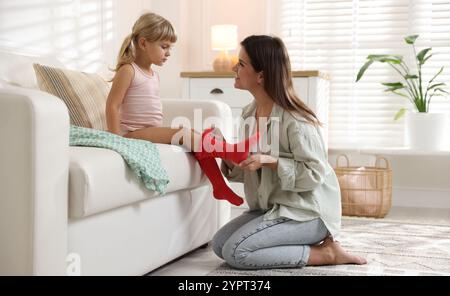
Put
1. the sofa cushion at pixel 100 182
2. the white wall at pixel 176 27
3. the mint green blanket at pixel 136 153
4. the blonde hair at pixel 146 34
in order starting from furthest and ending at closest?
the white wall at pixel 176 27 < the blonde hair at pixel 146 34 < the mint green blanket at pixel 136 153 < the sofa cushion at pixel 100 182

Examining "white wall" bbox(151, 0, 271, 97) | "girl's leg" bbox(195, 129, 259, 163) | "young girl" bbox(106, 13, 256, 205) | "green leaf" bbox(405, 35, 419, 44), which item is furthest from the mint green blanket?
"white wall" bbox(151, 0, 271, 97)

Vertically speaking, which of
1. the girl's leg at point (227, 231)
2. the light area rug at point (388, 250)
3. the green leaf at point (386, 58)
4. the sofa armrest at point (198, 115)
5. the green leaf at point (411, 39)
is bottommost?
the light area rug at point (388, 250)

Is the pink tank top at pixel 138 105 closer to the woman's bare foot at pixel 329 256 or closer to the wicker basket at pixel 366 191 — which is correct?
the woman's bare foot at pixel 329 256

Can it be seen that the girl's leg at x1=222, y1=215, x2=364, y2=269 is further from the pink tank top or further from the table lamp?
the table lamp

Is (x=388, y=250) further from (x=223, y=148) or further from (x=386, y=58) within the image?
(x=386, y=58)

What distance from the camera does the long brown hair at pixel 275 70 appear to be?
221 centimetres

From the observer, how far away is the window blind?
3.84 metres

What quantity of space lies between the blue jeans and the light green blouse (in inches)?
1.2

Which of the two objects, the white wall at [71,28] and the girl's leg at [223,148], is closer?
the girl's leg at [223,148]

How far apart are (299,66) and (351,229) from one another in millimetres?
1416

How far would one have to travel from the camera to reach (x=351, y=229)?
3006 mm

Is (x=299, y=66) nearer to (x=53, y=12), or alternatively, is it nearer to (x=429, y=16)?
(x=429, y=16)

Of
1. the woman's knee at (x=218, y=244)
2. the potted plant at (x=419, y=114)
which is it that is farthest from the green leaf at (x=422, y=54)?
the woman's knee at (x=218, y=244)

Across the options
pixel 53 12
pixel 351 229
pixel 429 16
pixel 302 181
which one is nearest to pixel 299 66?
pixel 429 16
